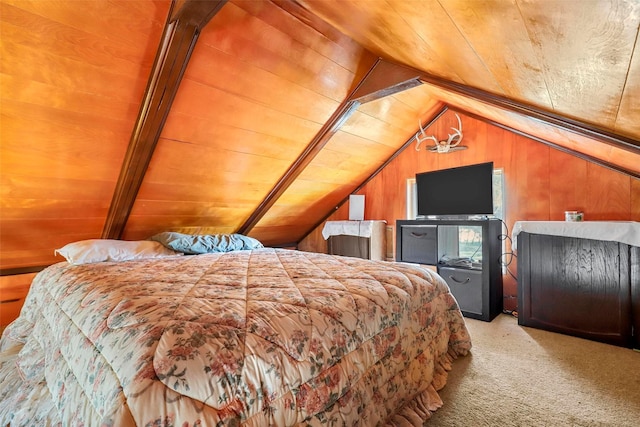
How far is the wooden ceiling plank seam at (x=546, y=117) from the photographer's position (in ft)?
5.45

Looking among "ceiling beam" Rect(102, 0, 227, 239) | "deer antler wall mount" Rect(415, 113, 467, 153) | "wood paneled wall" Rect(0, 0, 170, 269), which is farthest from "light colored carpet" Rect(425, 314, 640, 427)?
"wood paneled wall" Rect(0, 0, 170, 269)

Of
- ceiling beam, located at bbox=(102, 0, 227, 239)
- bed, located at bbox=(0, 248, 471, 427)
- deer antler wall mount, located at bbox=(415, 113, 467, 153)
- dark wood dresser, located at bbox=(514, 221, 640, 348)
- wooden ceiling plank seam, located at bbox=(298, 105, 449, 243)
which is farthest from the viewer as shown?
wooden ceiling plank seam, located at bbox=(298, 105, 449, 243)

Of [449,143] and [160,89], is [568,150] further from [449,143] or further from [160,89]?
[160,89]

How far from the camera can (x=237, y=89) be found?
7.35ft

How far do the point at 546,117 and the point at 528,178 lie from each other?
1.36 metres

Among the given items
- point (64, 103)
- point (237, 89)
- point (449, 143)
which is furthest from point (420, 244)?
point (64, 103)

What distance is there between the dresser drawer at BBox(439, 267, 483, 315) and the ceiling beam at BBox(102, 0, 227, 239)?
291 cm

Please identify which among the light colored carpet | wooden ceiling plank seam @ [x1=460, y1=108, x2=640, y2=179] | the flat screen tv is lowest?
the light colored carpet

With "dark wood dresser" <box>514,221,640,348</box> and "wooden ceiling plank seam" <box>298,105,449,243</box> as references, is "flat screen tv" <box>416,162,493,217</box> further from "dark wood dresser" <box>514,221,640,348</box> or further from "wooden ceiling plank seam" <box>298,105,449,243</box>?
"wooden ceiling plank seam" <box>298,105,449,243</box>

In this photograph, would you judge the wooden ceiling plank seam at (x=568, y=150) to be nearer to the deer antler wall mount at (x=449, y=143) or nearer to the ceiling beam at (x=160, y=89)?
the deer antler wall mount at (x=449, y=143)

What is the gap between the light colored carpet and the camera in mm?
1386

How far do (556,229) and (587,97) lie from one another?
4.57 ft

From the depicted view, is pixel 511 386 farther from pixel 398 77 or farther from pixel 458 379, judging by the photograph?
pixel 398 77

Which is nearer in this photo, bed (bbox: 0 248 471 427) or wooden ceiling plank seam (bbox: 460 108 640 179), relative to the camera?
bed (bbox: 0 248 471 427)
